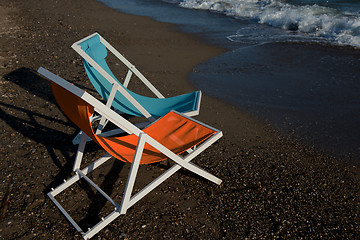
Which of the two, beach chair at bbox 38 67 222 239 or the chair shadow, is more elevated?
beach chair at bbox 38 67 222 239

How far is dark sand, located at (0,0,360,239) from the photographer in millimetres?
2809

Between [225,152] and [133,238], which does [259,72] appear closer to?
[225,152]

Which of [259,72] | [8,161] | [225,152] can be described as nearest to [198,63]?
[259,72]

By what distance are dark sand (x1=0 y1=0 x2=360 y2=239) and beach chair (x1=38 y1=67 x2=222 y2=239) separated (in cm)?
22

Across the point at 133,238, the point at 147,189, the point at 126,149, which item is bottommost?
the point at 133,238

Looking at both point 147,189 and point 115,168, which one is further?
point 115,168

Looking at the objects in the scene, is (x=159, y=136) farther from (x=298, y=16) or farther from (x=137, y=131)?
(x=298, y=16)

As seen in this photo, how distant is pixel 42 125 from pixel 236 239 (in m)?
3.12

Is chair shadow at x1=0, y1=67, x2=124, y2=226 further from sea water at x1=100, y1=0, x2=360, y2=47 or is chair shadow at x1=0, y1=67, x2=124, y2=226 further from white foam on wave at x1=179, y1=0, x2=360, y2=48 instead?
white foam on wave at x1=179, y1=0, x2=360, y2=48

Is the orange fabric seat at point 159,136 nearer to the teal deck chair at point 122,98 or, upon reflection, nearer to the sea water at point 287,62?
the teal deck chair at point 122,98

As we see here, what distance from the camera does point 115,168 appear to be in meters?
3.53

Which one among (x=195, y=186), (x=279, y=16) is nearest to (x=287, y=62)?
(x=279, y=16)

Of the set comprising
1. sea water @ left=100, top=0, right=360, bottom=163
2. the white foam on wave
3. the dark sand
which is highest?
the white foam on wave

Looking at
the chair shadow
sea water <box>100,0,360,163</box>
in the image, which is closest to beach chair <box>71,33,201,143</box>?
the chair shadow
